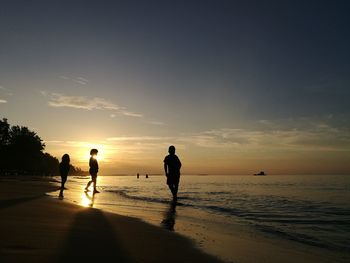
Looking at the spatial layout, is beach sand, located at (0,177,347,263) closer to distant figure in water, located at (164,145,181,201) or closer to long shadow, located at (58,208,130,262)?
long shadow, located at (58,208,130,262)

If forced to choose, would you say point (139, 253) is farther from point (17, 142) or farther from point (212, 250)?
point (17, 142)

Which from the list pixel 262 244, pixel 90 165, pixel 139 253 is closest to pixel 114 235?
pixel 139 253

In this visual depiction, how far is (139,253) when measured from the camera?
5125 millimetres

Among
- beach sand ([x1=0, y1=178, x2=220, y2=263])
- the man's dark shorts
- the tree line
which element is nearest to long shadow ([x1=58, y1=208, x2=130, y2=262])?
beach sand ([x1=0, y1=178, x2=220, y2=263])

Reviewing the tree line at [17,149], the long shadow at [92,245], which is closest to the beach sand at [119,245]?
the long shadow at [92,245]

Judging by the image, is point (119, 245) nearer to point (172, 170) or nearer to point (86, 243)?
point (86, 243)

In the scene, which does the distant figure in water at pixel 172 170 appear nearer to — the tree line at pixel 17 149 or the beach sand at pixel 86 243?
the beach sand at pixel 86 243

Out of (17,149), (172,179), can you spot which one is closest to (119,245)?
(172,179)

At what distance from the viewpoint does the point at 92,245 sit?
213 inches

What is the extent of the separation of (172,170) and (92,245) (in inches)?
456

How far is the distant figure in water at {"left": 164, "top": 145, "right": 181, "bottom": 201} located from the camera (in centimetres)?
1681

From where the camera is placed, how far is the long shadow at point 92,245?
464cm

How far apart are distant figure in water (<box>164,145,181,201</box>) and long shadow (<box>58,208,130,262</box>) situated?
30.5 feet

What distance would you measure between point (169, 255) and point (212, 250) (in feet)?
3.21
